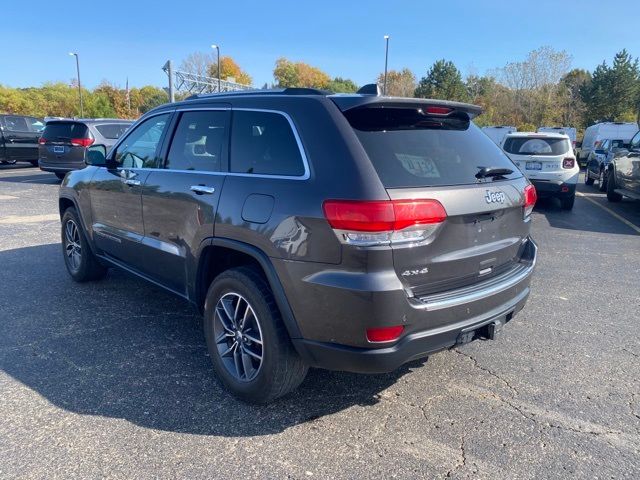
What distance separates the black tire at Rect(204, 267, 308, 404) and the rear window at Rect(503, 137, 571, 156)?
934 cm

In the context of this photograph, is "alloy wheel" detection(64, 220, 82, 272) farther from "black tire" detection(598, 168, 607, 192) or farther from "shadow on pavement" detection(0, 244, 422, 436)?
"black tire" detection(598, 168, 607, 192)

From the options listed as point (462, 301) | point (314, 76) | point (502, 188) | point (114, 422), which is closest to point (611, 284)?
point (502, 188)

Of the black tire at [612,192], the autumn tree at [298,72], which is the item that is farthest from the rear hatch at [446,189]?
the autumn tree at [298,72]

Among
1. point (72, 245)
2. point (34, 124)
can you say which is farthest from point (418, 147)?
point (34, 124)

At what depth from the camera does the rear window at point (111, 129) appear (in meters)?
13.2

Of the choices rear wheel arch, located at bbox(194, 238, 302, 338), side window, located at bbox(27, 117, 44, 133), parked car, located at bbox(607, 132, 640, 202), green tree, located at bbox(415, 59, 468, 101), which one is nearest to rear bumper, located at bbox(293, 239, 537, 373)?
rear wheel arch, located at bbox(194, 238, 302, 338)

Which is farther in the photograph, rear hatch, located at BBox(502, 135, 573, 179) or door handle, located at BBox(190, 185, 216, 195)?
rear hatch, located at BBox(502, 135, 573, 179)

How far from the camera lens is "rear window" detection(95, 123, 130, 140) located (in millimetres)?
13227

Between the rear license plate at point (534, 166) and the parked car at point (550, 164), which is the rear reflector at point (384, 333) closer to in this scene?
the parked car at point (550, 164)

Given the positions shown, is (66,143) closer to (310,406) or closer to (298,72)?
(310,406)

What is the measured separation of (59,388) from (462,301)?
8.43 ft

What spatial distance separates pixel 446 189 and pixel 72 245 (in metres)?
4.34

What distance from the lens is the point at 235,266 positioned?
3.27 metres

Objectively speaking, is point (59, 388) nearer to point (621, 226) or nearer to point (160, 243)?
point (160, 243)
